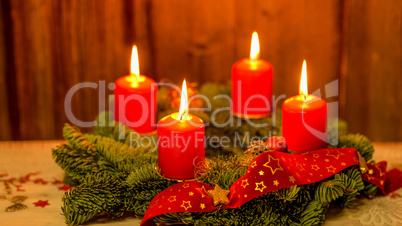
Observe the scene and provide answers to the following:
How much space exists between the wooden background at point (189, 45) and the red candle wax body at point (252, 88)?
1.34 feet

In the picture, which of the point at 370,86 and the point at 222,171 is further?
the point at 370,86

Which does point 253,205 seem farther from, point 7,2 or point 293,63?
point 7,2

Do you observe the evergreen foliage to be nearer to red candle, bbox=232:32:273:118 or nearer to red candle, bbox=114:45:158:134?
red candle, bbox=114:45:158:134

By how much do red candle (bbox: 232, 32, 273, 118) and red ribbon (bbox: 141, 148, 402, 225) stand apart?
0.26m

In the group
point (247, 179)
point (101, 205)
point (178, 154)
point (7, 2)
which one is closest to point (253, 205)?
point (247, 179)

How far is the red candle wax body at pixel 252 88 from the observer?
137 cm

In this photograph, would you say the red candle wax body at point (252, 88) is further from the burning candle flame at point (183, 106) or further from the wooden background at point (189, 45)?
the wooden background at point (189, 45)

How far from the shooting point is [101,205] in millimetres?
1104

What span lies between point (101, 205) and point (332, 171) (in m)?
0.44

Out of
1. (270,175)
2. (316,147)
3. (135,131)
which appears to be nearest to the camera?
(270,175)

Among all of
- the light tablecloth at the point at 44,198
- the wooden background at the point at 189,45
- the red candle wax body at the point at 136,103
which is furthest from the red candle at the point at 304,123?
the wooden background at the point at 189,45

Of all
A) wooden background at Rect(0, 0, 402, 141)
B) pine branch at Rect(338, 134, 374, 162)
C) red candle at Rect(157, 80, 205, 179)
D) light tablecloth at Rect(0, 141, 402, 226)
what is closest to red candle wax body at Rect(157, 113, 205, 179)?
red candle at Rect(157, 80, 205, 179)

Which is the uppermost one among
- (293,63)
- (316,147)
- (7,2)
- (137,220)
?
(7,2)

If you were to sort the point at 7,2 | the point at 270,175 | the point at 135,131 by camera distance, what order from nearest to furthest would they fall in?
the point at 270,175, the point at 135,131, the point at 7,2
